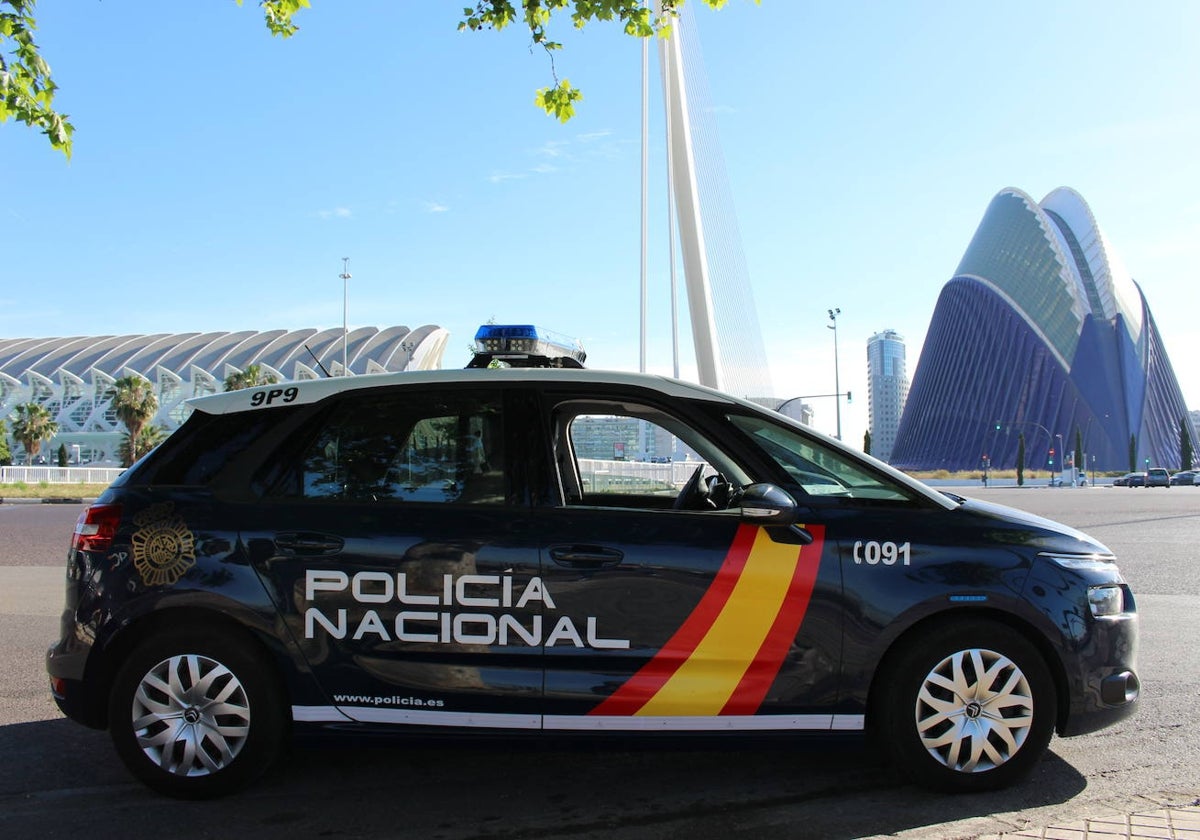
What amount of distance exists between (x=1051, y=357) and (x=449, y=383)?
288ft

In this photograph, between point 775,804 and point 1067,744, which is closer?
point 775,804

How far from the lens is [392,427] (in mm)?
3660

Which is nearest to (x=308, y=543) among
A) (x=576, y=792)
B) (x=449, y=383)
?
(x=449, y=383)

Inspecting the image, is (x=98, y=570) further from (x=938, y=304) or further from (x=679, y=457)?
(x=938, y=304)

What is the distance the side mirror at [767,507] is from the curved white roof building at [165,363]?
278 ft

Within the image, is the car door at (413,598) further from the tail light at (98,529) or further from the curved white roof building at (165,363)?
the curved white roof building at (165,363)

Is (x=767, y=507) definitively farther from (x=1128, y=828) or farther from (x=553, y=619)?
(x=1128, y=828)

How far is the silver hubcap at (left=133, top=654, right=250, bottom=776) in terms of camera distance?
3.38 metres

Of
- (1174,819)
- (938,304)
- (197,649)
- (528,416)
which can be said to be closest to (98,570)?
(197,649)

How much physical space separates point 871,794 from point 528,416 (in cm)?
198

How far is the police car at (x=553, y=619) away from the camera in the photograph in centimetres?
333

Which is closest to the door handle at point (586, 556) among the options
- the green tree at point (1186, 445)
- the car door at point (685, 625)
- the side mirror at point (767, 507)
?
the car door at point (685, 625)

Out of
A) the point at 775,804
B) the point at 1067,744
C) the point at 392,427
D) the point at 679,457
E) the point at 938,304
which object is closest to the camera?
the point at 775,804

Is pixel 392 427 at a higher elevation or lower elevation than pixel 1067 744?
higher
